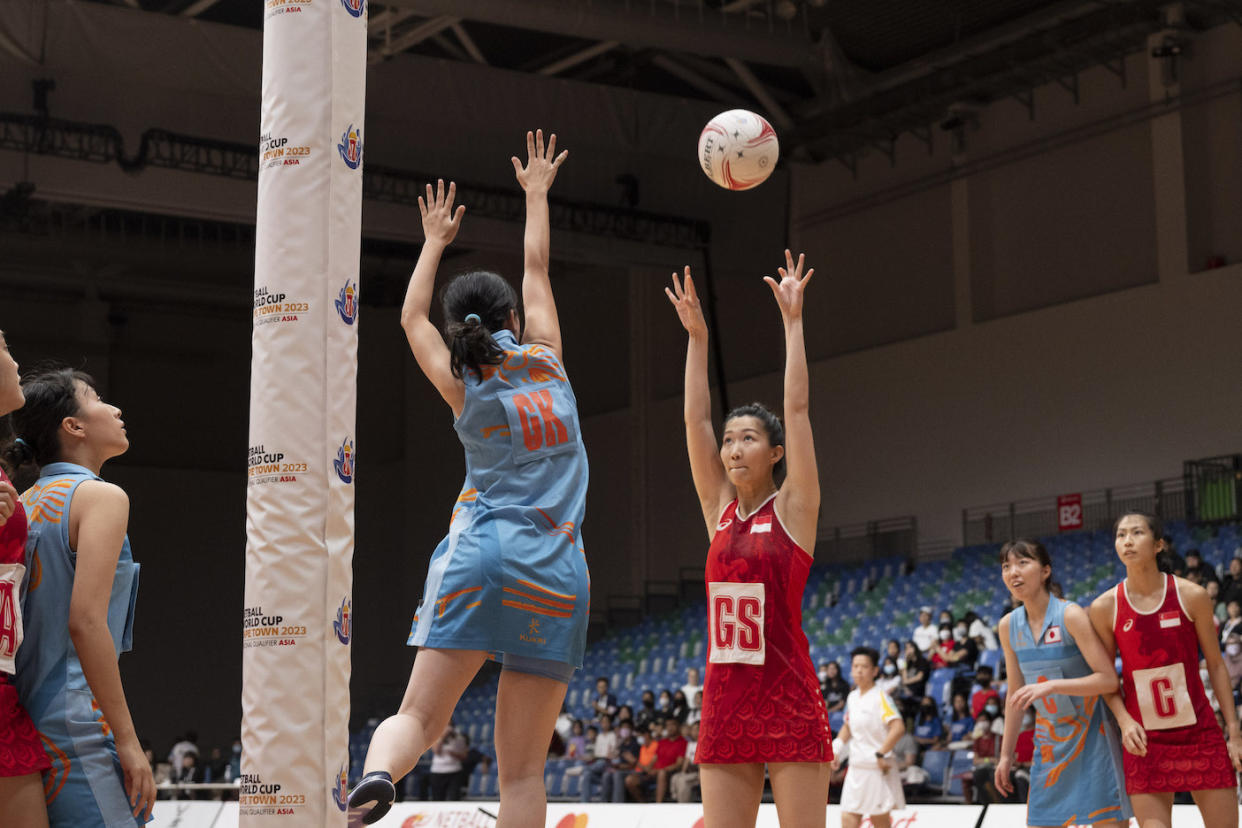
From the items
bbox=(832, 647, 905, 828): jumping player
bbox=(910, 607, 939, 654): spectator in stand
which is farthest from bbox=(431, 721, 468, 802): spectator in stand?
bbox=(832, 647, 905, 828): jumping player

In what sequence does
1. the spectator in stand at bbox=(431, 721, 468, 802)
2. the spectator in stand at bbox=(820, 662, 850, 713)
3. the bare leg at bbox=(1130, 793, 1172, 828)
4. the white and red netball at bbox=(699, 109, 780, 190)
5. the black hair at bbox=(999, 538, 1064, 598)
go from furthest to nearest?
the spectator in stand at bbox=(431, 721, 468, 802), the spectator in stand at bbox=(820, 662, 850, 713), the black hair at bbox=(999, 538, 1064, 598), the bare leg at bbox=(1130, 793, 1172, 828), the white and red netball at bbox=(699, 109, 780, 190)

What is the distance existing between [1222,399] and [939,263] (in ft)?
18.5

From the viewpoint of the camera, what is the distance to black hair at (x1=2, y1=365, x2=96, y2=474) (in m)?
3.85

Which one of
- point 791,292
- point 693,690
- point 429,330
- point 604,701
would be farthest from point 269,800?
point 604,701

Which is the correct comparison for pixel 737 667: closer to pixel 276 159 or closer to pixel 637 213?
pixel 276 159

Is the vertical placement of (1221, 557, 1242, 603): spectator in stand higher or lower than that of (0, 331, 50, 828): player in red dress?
higher

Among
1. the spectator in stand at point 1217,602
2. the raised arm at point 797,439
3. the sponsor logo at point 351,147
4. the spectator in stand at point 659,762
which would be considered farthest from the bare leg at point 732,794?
the spectator in stand at point 659,762

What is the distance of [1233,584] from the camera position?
48.7 ft

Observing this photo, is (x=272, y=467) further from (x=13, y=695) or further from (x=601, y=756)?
(x=601, y=756)

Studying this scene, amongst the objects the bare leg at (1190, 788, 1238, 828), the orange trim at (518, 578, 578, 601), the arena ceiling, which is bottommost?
the bare leg at (1190, 788, 1238, 828)

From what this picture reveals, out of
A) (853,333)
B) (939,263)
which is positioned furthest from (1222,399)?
(853,333)

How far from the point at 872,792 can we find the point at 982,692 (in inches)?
154

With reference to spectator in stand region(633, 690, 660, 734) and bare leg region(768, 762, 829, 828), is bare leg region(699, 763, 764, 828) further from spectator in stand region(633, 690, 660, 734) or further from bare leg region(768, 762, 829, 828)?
spectator in stand region(633, 690, 660, 734)

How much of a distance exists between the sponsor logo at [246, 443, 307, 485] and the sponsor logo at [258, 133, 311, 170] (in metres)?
0.71
